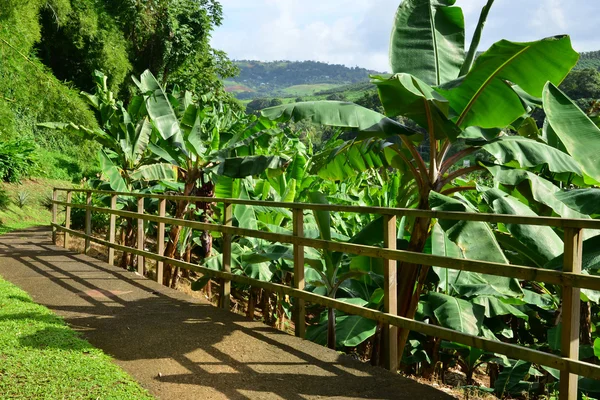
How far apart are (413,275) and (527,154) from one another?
47.5 inches

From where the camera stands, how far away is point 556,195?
416 centimetres

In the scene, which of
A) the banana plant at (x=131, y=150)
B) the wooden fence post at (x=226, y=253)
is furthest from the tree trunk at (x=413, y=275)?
the banana plant at (x=131, y=150)

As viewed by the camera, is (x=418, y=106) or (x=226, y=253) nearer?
(x=418, y=106)

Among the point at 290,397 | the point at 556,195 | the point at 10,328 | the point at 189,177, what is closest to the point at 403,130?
the point at 556,195

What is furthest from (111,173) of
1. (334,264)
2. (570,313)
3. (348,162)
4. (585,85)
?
(585,85)

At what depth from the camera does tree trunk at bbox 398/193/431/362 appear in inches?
175

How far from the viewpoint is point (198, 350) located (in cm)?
440

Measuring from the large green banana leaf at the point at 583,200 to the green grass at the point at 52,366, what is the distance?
9.86ft

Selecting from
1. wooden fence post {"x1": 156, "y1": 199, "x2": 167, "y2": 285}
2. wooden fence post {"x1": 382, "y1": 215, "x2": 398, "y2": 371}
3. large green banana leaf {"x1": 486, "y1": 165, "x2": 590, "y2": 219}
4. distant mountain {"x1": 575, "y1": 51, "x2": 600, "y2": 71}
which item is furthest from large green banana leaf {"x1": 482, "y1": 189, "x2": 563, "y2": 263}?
distant mountain {"x1": 575, "y1": 51, "x2": 600, "y2": 71}

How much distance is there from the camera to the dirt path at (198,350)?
3703 millimetres

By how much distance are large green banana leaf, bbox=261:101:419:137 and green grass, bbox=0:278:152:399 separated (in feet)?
6.94

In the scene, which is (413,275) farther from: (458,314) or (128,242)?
(128,242)

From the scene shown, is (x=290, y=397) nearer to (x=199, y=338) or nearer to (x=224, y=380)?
(x=224, y=380)

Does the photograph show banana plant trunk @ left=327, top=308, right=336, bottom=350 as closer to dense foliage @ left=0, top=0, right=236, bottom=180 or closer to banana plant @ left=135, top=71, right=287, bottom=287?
banana plant @ left=135, top=71, right=287, bottom=287
